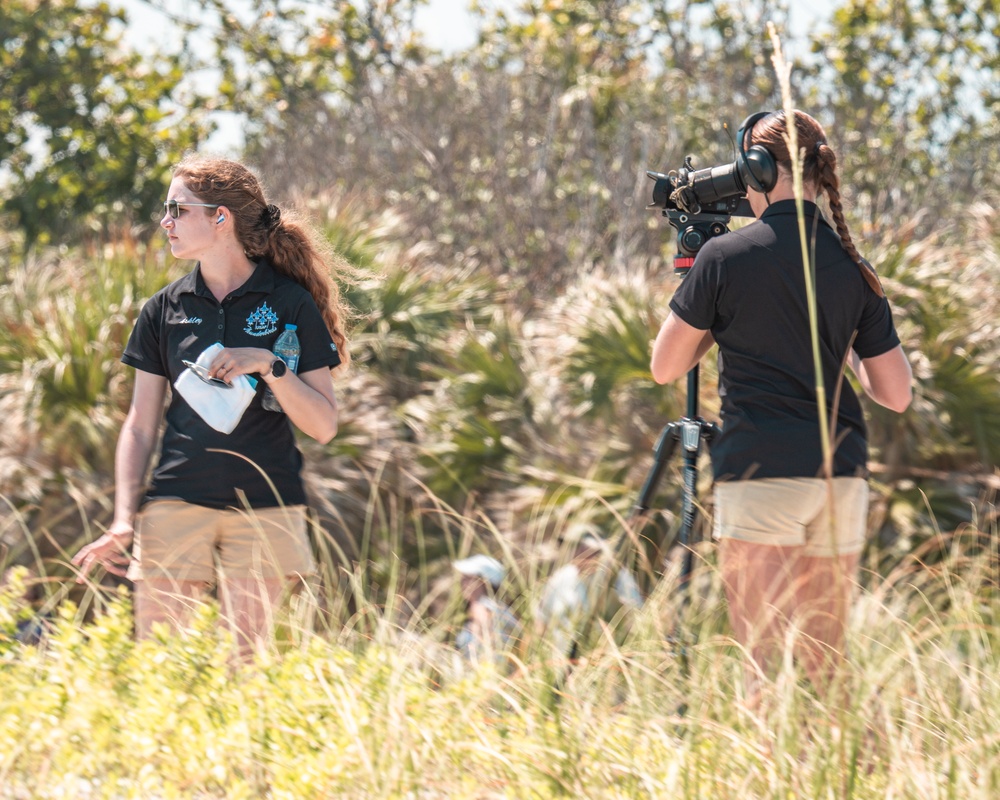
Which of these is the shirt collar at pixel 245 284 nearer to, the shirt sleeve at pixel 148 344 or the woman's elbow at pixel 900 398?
the shirt sleeve at pixel 148 344

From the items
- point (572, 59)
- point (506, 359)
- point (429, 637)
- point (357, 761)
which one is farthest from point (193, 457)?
point (572, 59)

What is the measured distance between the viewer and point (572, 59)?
34.8 ft

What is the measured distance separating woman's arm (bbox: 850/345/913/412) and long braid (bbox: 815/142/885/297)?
0.60 feet

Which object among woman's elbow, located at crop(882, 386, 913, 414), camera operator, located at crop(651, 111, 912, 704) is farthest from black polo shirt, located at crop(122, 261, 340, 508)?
woman's elbow, located at crop(882, 386, 913, 414)

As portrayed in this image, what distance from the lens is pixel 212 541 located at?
319cm

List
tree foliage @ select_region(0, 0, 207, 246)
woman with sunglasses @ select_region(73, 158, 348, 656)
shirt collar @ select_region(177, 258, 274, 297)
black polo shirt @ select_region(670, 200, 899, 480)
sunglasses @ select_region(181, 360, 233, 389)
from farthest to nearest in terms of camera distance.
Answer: tree foliage @ select_region(0, 0, 207, 246) < shirt collar @ select_region(177, 258, 274, 297) < woman with sunglasses @ select_region(73, 158, 348, 656) < sunglasses @ select_region(181, 360, 233, 389) < black polo shirt @ select_region(670, 200, 899, 480)

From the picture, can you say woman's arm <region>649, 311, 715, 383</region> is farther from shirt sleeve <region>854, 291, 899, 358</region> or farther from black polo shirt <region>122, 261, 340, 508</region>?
black polo shirt <region>122, 261, 340, 508</region>

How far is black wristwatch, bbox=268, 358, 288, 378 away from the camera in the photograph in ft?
9.98

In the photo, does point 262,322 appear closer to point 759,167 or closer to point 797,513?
point 759,167

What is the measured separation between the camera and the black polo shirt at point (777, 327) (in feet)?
9.61

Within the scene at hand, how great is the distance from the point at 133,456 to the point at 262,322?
0.50 meters

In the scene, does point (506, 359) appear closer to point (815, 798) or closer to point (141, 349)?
point (141, 349)

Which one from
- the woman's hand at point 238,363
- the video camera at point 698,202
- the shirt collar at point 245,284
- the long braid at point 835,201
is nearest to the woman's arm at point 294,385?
the woman's hand at point 238,363

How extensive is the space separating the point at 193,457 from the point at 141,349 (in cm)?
35
